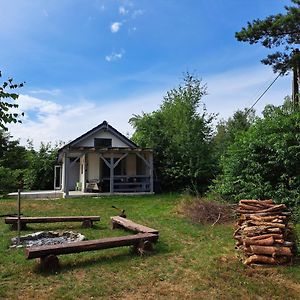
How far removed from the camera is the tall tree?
11570mm

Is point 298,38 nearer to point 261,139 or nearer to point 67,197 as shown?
point 261,139

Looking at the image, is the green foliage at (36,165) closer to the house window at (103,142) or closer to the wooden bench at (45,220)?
the house window at (103,142)

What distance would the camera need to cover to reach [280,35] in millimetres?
12297

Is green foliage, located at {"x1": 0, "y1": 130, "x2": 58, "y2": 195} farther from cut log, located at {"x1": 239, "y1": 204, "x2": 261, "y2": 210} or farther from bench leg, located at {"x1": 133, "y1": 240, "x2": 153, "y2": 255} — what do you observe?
cut log, located at {"x1": 239, "y1": 204, "x2": 261, "y2": 210}

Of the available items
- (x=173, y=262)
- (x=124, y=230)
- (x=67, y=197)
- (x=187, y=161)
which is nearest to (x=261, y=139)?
(x=124, y=230)

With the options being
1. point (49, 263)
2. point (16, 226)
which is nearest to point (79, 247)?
point (49, 263)

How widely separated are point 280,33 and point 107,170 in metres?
13.7

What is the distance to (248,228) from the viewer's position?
6.25 m

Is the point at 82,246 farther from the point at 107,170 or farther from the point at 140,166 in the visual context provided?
the point at 140,166

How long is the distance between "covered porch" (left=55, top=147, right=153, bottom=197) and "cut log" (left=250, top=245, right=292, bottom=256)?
44.8 ft

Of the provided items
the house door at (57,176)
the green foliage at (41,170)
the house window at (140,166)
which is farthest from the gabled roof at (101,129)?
the green foliage at (41,170)

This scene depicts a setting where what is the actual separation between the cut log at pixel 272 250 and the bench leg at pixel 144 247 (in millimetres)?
1973

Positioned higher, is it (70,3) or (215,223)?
(70,3)

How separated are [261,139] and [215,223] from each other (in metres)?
3.20
